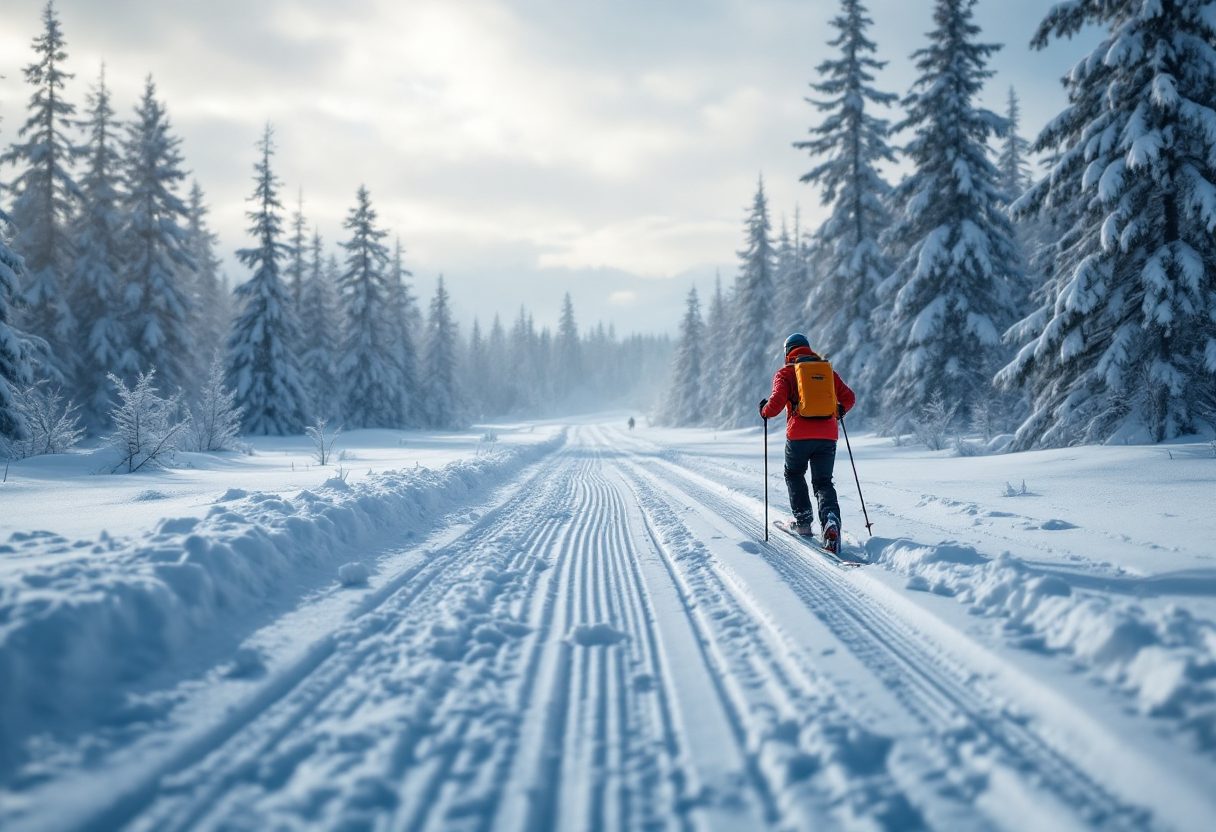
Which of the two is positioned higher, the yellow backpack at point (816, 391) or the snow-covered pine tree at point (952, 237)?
the snow-covered pine tree at point (952, 237)

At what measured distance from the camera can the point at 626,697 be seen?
2668mm

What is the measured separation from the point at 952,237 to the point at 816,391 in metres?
13.8

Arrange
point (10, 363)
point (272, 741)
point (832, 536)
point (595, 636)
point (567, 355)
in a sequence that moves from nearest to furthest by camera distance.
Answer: point (272, 741) < point (595, 636) < point (832, 536) < point (10, 363) < point (567, 355)

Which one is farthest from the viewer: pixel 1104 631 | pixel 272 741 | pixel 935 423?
pixel 935 423

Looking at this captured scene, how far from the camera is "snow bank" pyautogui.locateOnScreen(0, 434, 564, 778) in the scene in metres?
2.33

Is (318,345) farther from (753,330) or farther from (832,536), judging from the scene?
(832,536)

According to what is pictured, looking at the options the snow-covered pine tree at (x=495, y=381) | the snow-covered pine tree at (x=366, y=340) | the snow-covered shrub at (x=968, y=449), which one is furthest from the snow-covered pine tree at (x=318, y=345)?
the snow-covered pine tree at (x=495, y=381)

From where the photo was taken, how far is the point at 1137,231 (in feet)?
30.2

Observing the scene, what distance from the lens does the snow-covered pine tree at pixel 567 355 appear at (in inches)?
3831

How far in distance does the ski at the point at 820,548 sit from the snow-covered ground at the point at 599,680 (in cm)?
11

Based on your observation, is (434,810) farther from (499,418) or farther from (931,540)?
(499,418)

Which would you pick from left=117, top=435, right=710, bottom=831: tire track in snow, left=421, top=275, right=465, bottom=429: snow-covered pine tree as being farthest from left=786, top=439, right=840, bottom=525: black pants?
left=421, top=275, right=465, bottom=429: snow-covered pine tree

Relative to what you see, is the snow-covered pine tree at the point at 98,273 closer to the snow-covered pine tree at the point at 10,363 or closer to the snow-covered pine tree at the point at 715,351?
the snow-covered pine tree at the point at 10,363

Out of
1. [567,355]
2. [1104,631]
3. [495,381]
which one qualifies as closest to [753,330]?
[1104,631]
